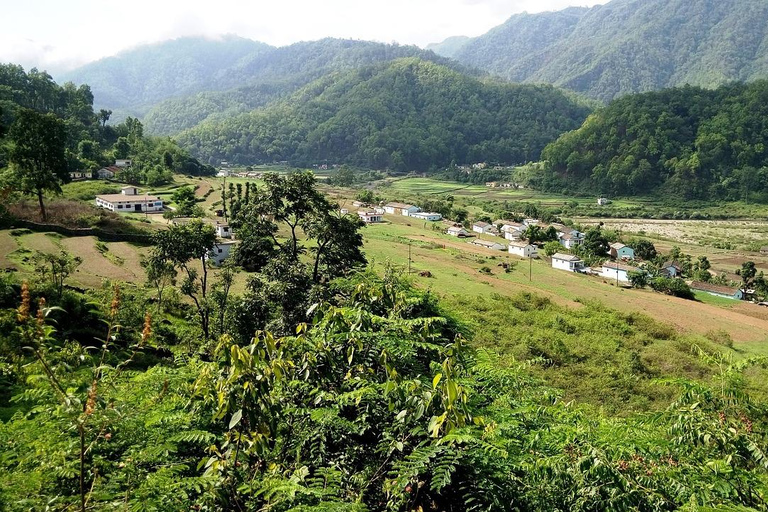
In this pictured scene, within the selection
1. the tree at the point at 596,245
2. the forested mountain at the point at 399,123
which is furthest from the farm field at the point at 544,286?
the forested mountain at the point at 399,123

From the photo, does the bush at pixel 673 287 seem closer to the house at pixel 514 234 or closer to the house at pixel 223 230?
the house at pixel 514 234

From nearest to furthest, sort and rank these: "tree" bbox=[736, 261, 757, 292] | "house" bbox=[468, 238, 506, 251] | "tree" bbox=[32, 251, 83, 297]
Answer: "tree" bbox=[32, 251, 83, 297]
"tree" bbox=[736, 261, 757, 292]
"house" bbox=[468, 238, 506, 251]

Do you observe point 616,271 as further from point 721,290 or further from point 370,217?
point 370,217

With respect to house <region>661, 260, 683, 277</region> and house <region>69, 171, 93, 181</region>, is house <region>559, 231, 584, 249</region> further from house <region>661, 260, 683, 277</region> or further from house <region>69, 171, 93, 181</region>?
house <region>69, 171, 93, 181</region>

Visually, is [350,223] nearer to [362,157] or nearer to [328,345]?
[328,345]

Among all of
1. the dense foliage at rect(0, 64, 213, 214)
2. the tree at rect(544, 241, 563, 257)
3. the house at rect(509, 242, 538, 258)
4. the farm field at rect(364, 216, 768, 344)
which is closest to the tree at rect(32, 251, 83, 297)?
the dense foliage at rect(0, 64, 213, 214)

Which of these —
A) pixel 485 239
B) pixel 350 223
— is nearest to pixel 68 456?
pixel 350 223
